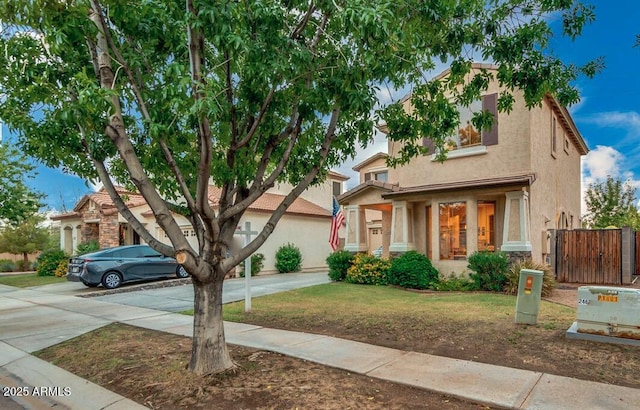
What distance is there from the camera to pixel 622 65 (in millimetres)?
11344

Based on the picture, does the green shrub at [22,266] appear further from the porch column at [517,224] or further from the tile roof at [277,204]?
the porch column at [517,224]

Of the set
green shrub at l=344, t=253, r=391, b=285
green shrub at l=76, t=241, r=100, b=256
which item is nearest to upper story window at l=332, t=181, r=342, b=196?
green shrub at l=344, t=253, r=391, b=285

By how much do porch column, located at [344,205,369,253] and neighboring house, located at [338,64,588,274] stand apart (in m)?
0.04

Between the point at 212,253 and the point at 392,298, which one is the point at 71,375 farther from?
the point at 392,298

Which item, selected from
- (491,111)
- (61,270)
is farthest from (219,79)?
(61,270)

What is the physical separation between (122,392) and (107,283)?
11764mm

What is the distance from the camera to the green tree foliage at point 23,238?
26.0m

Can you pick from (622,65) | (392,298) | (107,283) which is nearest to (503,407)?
(392,298)

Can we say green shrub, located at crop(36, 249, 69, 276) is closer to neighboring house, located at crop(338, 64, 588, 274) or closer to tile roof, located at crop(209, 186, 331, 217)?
tile roof, located at crop(209, 186, 331, 217)

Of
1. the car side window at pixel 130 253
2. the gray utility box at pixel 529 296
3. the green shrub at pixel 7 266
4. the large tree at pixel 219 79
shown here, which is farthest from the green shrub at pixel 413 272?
the green shrub at pixel 7 266

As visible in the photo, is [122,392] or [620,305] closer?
[122,392]

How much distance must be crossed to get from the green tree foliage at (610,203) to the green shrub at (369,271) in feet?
63.6

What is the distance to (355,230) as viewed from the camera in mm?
16547

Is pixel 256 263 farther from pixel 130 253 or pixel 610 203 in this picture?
pixel 610 203
